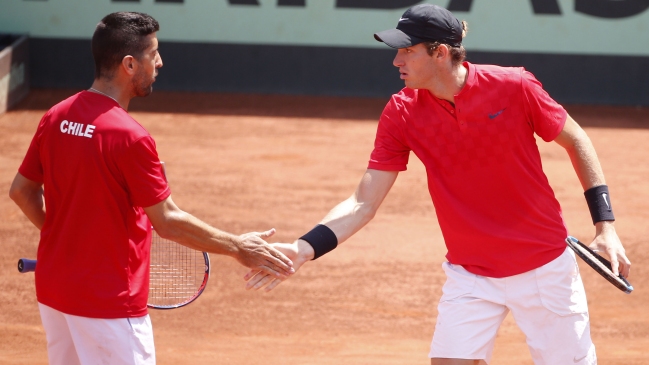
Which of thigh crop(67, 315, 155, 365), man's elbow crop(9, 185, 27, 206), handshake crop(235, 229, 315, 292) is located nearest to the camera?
thigh crop(67, 315, 155, 365)

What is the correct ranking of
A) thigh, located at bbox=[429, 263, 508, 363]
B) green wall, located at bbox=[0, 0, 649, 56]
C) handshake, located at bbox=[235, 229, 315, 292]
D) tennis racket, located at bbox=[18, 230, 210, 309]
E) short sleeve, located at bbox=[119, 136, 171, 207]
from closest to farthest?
short sleeve, located at bbox=[119, 136, 171, 207] → thigh, located at bbox=[429, 263, 508, 363] → handshake, located at bbox=[235, 229, 315, 292] → tennis racket, located at bbox=[18, 230, 210, 309] → green wall, located at bbox=[0, 0, 649, 56]

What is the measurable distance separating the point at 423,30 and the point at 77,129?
1639mm

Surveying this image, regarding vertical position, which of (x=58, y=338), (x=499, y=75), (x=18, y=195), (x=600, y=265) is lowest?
(x=58, y=338)

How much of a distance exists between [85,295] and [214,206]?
5.91 m

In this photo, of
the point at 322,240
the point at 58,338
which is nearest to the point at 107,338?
the point at 58,338

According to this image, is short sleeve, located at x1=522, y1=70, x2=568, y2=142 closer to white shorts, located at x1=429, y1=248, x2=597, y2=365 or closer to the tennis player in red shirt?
white shorts, located at x1=429, y1=248, x2=597, y2=365

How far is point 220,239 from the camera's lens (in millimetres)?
3879

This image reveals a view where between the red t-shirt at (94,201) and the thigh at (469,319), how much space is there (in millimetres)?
1380

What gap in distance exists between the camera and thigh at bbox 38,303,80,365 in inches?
145

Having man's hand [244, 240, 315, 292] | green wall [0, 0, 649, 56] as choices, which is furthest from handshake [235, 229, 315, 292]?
green wall [0, 0, 649, 56]

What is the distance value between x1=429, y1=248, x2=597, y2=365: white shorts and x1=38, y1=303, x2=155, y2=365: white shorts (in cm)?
131

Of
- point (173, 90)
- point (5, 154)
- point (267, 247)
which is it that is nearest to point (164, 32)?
point (173, 90)

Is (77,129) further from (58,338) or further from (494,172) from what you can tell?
(494,172)

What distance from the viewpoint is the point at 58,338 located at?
12.2ft
